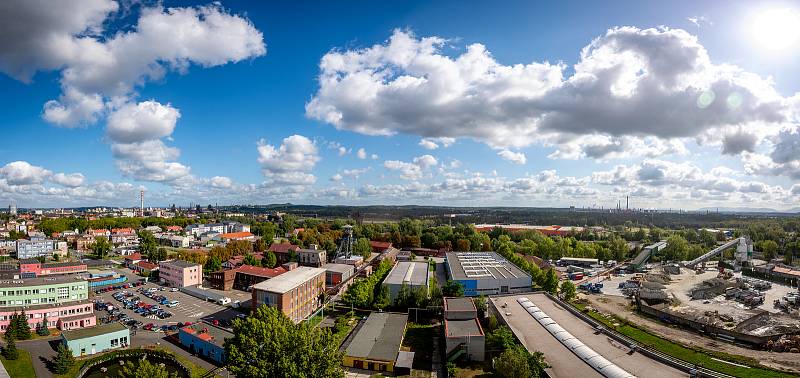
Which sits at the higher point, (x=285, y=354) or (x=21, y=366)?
(x=285, y=354)

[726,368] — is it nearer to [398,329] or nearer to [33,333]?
[398,329]

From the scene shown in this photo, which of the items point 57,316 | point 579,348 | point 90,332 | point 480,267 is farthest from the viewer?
point 480,267

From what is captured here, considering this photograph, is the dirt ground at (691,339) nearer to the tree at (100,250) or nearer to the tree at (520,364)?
the tree at (520,364)

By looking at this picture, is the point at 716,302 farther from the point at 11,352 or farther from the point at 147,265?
the point at 147,265

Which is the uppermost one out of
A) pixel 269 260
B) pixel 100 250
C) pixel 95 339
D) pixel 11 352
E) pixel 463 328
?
pixel 463 328

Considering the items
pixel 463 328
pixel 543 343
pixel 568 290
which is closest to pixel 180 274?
pixel 463 328

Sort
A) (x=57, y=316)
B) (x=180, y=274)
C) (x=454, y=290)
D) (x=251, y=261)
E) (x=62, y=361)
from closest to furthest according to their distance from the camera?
(x=62, y=361)
(x=57, y=316)
(x=454, y=290)
(x=180, y=274)
(x=251, y=261)

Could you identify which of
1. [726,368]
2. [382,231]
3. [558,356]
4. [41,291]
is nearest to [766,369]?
[726,368]
